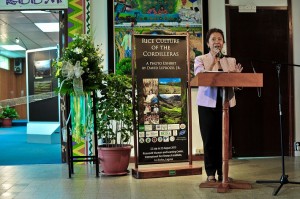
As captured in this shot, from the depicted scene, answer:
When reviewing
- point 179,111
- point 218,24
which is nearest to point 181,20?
point 218,24

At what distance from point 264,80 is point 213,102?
7.47 ft

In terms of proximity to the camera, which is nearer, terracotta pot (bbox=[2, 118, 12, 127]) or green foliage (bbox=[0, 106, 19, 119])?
terracotta pot (bbox=[2, 118, 12, 127])

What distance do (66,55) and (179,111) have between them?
1397 millimetres

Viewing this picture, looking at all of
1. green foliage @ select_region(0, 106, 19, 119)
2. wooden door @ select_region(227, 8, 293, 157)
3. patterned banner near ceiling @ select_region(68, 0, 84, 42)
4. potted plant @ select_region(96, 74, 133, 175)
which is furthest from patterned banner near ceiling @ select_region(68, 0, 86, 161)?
green foliage @ select_region(0, 106, 19, 119)

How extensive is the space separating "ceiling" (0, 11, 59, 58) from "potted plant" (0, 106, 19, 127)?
10.2 ft

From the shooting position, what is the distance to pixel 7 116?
14.8 m

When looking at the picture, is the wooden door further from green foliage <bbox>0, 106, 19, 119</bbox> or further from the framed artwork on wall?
green foliage <bbox>0, 106, 19, 119</bbox>

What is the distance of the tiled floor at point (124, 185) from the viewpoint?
11.6 feet

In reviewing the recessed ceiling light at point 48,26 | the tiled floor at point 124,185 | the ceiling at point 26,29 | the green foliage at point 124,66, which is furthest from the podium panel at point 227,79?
the recessed ceiling light at point 48,26

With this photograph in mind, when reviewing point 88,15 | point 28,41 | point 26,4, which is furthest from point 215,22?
point 28,41

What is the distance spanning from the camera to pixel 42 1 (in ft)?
17.5

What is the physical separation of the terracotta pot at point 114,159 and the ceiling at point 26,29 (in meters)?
3.05

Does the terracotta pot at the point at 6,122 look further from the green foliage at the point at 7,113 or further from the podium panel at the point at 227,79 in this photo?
the podium panel at the point at 227,79

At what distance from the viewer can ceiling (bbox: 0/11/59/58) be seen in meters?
7.90
